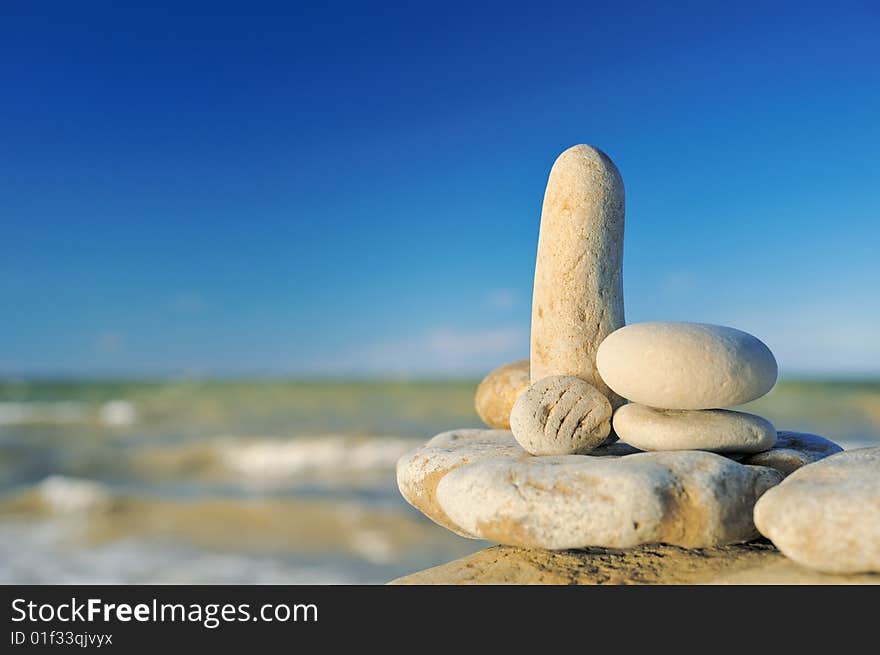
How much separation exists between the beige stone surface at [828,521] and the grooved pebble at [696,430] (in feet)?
2.81

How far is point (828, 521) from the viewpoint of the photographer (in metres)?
3.68

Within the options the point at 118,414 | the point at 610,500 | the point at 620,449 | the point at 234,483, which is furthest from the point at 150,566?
the point at 118,414

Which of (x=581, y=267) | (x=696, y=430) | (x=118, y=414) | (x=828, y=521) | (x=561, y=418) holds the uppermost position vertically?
(x=118, y=414)

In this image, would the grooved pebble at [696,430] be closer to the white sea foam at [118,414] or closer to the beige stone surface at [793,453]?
the beige stone surface at [793,453]

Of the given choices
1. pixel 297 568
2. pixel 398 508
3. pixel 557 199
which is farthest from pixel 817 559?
pixel 398 508

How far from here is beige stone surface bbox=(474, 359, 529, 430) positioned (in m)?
6.58

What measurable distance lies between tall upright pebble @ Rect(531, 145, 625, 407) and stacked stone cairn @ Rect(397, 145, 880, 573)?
0.01m

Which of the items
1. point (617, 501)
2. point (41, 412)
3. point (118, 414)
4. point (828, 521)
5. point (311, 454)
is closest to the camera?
point (828, 521)

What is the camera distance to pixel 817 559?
375 centimetres

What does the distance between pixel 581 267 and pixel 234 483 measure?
45.5ft

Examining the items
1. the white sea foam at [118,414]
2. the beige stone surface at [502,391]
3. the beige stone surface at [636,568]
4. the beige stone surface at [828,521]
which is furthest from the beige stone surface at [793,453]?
the white sea foam at [118,414]

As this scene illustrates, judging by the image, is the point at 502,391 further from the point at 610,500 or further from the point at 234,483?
the point at 234,483

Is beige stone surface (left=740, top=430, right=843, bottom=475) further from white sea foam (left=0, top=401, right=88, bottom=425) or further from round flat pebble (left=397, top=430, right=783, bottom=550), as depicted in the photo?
white sea foam (left=0, top=401, right=88, bottom=425)

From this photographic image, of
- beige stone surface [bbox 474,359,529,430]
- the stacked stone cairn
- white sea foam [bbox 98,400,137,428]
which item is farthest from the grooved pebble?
white sea foam [bbox 98,400,137,428]
